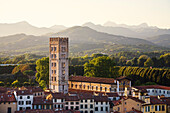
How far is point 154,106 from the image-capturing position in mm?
68812

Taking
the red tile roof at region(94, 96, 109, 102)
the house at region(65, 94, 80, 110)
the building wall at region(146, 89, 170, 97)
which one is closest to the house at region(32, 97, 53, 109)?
the house at region(65, 94, 80, 110)

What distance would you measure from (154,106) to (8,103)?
25.4 m

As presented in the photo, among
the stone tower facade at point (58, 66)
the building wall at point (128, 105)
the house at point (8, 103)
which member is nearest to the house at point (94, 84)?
the stone tower facade at point (58, 66)

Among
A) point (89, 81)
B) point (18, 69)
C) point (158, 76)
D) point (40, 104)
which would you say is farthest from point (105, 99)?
point (18, 69)

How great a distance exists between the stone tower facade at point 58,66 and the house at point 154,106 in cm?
3119

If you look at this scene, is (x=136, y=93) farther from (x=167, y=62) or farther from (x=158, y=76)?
(x=167, y=62)

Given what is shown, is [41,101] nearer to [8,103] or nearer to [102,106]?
[8,103]

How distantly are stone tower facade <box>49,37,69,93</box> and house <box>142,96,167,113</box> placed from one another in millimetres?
31194

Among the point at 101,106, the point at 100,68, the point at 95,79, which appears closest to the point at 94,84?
the point at 95,79

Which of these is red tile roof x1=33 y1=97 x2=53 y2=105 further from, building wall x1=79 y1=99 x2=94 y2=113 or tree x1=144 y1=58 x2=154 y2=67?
tree x1=144 y1=58 x2=154 y2=67

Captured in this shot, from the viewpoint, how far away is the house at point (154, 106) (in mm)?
68562

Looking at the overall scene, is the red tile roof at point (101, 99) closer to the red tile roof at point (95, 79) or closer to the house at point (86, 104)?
the house at point (86, 104)

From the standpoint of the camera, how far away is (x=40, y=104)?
7050 centimetres

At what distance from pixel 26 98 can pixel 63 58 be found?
89.4 feet
